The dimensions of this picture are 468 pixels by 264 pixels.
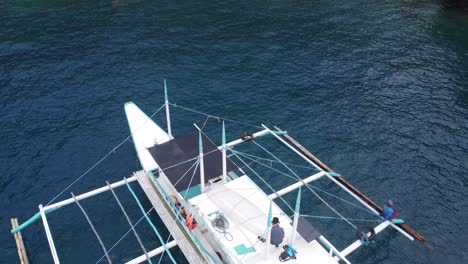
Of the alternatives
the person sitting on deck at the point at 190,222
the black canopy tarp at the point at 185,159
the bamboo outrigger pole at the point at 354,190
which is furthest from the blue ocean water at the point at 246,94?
the black canopy tarp at the point at 185,159

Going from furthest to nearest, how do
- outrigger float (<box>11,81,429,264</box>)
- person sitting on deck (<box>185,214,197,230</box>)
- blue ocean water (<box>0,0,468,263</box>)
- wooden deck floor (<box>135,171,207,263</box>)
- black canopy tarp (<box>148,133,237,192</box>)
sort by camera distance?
1. blue ocean water (<box>0,0,468,263</box>)
2. black canopy tarp (<box>148,133,237,192</box>)
3. wooden deck floor (<box>135,171,207,263</box>)
4. person sitting on deck (<box>185,214,197,230</box>)
5. outrigger float (<box>11,81,429,264</box>)

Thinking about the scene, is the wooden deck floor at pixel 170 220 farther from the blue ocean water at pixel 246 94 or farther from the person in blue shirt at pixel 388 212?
the person in blue shirt at pixel 388 212

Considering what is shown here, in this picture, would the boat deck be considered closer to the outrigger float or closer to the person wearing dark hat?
the outrigger float

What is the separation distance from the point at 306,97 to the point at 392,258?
89.9 ft

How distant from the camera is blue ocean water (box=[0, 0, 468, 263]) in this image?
38469mm

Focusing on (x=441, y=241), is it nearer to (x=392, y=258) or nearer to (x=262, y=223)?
(x=392, y=258)

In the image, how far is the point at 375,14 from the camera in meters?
80.6

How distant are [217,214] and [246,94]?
28.9m

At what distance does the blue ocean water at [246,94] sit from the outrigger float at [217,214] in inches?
89.4

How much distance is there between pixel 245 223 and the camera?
98.2 ft

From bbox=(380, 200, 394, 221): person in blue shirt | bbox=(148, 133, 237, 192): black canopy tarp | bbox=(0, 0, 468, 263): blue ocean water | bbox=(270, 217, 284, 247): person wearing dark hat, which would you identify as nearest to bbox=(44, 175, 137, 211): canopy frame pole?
bbox=(0, 0, 468, 263): blue ocean water

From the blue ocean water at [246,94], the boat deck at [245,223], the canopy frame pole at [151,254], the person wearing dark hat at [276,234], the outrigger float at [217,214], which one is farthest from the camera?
the blue ocean water at [246,94]

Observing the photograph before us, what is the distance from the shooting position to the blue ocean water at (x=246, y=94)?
38469mm

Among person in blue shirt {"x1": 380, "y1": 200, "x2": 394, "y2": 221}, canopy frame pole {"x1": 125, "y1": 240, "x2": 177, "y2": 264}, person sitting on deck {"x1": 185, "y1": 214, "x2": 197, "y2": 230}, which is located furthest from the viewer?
person in blue shirt {"x1": 380, "y1": 200, "x2": 394, "y2": 221}
